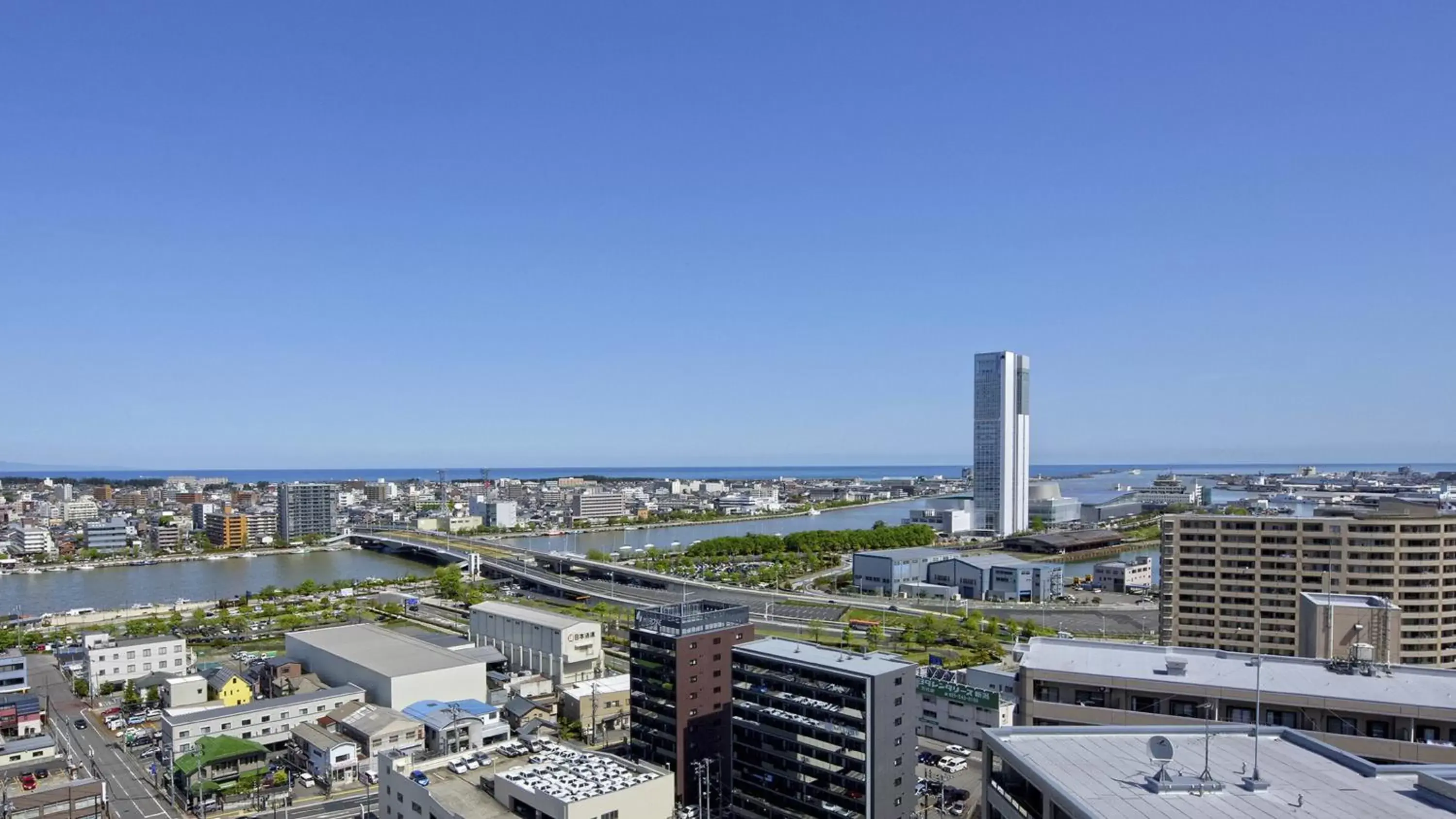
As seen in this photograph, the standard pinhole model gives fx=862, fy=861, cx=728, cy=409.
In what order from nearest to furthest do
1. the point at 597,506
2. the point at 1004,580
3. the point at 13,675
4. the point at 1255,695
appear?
the point at 1255,695 → the point at 13,675 → the point at 1004,580 → the point at 597,506

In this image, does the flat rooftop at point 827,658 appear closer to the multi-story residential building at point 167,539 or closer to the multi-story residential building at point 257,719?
the multi-story residential building at point 257,719

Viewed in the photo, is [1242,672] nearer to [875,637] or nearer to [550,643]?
[875,637]

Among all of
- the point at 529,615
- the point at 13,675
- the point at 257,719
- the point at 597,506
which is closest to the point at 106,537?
the point at 597,506

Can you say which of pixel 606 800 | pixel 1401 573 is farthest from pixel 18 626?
pixel 1401 573

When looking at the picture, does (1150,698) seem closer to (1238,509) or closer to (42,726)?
(42,726)

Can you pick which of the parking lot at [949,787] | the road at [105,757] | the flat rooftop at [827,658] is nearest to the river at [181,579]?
the road at [105,757]

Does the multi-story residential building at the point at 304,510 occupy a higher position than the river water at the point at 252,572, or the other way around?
the multi-story residential building at the point at 304,510
